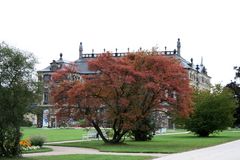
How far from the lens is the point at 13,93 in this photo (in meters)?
24.5

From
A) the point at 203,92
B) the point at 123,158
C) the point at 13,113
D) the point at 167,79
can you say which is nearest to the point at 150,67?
the point at 167,79

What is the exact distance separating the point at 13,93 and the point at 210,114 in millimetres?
46013

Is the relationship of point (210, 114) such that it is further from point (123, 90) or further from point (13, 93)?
Result: point (13, 93)

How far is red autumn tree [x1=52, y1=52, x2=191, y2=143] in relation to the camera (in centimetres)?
4000

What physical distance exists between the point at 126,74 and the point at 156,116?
41.2 ft

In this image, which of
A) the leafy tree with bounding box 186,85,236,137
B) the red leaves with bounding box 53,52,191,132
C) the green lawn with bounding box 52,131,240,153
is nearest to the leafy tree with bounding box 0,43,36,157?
the green lawn with bounding box 52,131,240,153

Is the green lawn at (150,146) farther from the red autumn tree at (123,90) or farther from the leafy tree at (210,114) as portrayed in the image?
the leafy tree at (210,114)

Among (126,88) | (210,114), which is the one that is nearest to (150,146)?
(126,88)

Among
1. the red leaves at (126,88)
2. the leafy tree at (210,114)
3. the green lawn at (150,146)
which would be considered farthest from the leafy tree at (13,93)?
the leafy tree at (210,114)

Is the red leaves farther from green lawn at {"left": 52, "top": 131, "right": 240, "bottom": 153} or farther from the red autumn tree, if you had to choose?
green lawn at {"left": 52, "top": 131, "right": 240, "bottom": 153}

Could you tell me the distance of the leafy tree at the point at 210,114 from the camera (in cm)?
6644

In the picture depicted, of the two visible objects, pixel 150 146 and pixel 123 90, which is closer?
pixel 150 146

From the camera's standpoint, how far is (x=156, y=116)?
5144 centimetres

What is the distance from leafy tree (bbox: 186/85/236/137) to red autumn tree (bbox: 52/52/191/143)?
81.3 feet
